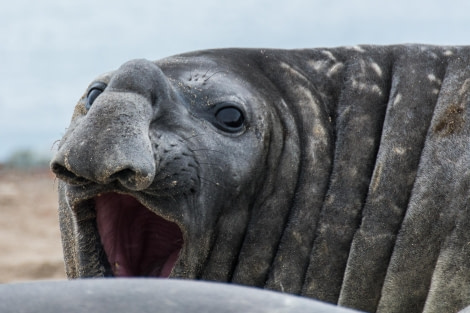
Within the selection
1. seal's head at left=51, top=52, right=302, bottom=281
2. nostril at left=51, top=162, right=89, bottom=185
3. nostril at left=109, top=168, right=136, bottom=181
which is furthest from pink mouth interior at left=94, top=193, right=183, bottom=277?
nostril at left=109, top=168, right=136, bottom=181

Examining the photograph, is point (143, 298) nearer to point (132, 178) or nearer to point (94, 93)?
point (132, 178)

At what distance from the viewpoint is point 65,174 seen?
13.7 feet

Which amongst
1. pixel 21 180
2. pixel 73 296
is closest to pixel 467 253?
pixel 73 296

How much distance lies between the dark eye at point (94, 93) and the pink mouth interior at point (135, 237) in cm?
45

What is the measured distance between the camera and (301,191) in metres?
4.75

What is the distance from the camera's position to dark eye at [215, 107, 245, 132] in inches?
181

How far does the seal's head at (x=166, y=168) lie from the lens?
413cm

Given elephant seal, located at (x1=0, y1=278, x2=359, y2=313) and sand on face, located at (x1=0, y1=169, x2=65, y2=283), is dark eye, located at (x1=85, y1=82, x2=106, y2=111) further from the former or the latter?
sand on face, located at (x1=0, y1=169, x2=65, y2=283)

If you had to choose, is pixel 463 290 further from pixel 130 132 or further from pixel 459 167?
pixel 130 132

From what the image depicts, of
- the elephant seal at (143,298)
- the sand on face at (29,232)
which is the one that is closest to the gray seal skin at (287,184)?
the elephant seal at (143,298)

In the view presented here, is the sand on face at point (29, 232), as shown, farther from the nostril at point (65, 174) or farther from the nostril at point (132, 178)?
the nostril at point (132, 178)

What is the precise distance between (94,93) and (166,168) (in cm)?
64

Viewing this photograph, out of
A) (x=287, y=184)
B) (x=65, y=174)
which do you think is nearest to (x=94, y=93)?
(x=65, y=174)

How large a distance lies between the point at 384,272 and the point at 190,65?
130 centimetres
